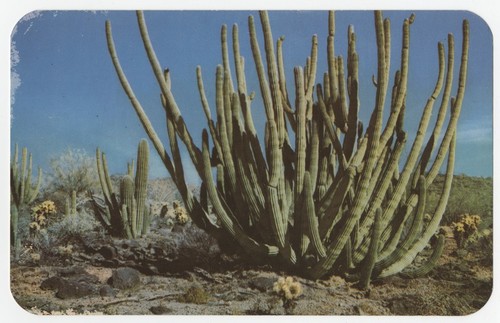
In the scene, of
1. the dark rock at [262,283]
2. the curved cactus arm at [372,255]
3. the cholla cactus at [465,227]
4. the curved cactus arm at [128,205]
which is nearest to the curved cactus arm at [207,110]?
the curved cactus arm at [128,205]

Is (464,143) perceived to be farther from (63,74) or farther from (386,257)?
(63,74)

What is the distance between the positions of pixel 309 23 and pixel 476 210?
241 centimetres

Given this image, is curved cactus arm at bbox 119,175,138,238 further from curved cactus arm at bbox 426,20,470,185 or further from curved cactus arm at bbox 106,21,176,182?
curved cactus arm at bbox 426,20,470,185

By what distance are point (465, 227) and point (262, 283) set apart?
201 cm

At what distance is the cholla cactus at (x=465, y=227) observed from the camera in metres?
6.94

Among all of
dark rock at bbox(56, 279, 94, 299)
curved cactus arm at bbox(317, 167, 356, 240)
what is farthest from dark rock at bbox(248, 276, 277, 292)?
dark rock at bbox(56, 279, 94, 299)

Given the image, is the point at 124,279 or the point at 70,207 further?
the point at 70,207

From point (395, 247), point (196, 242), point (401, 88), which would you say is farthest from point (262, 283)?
point (401, 88)

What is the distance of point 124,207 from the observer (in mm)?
7223

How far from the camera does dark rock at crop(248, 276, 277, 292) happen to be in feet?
22.4

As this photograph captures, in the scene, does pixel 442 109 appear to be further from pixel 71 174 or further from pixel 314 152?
pixel 71 174

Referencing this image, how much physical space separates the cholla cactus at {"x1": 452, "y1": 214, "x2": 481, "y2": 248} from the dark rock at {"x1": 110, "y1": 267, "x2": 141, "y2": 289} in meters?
3.10

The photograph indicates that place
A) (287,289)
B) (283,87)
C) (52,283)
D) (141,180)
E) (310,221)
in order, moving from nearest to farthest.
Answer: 1. (310,221)
2. (287,289)
3. (283,87)
4. (52,283)
5. (141,180)

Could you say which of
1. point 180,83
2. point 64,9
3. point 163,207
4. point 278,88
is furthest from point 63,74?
point 278,88
